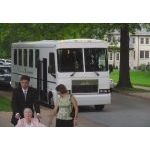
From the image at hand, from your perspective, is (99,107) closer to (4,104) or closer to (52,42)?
(52,42)

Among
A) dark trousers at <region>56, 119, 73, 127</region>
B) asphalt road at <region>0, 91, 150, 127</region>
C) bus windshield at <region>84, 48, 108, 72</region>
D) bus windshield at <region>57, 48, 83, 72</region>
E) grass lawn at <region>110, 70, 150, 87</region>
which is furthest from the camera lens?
grass lawn at <region>110, 70, 150, 87</region>

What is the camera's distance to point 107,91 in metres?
19.0

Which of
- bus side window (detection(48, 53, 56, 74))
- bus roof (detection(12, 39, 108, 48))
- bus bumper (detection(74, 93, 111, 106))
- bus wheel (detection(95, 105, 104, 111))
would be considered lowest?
bus wheel (detection(95, 105, 104, 111))

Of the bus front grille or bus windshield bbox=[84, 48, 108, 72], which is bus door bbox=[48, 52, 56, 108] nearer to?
the bus front grille

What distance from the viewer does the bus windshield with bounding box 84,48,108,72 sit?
18734mm

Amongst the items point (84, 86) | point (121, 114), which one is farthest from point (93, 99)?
point (121, 114)

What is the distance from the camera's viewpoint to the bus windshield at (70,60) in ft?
61.1

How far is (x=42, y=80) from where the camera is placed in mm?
18734

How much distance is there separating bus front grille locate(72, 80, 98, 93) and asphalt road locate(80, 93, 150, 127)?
0.44 meters

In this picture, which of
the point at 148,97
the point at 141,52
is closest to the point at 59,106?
the point at 141,52

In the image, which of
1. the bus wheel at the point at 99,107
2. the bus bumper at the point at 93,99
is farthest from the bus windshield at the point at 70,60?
the bus wheel at the point at 99,107

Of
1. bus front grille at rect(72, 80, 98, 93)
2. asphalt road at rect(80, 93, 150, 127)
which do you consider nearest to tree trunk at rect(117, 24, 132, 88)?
asphalt road at rect(80, 93, 150, 127)

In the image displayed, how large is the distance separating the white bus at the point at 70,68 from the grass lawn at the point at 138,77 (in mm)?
972
